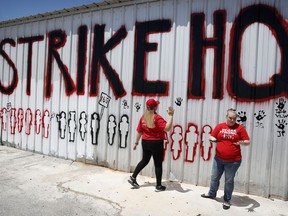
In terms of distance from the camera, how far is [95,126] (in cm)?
680

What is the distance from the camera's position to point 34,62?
7.95m

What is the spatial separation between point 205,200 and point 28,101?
5674mm

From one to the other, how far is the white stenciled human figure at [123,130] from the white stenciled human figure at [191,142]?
1.42 meters

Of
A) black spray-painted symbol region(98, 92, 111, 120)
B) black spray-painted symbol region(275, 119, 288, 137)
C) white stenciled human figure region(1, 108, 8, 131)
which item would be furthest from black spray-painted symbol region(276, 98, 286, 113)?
white stenciled human figure region(1, 108, 8, 131)

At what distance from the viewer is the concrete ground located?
4.36 metres

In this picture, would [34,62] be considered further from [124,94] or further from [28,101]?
[124,94]

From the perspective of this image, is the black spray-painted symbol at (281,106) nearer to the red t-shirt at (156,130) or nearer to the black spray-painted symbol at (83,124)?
the red t-shirt at (156,130)

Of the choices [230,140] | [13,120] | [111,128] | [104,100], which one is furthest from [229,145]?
[13,120]

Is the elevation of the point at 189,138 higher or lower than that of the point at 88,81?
lower

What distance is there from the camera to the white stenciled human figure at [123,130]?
20.8ft

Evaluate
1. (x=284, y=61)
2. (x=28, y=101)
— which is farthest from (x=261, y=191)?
(x=28, y=101)

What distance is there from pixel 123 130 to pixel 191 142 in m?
1.61

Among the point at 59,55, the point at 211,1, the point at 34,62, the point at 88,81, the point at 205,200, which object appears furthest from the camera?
the point at 34,62

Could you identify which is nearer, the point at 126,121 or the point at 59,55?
the point at 126,121
